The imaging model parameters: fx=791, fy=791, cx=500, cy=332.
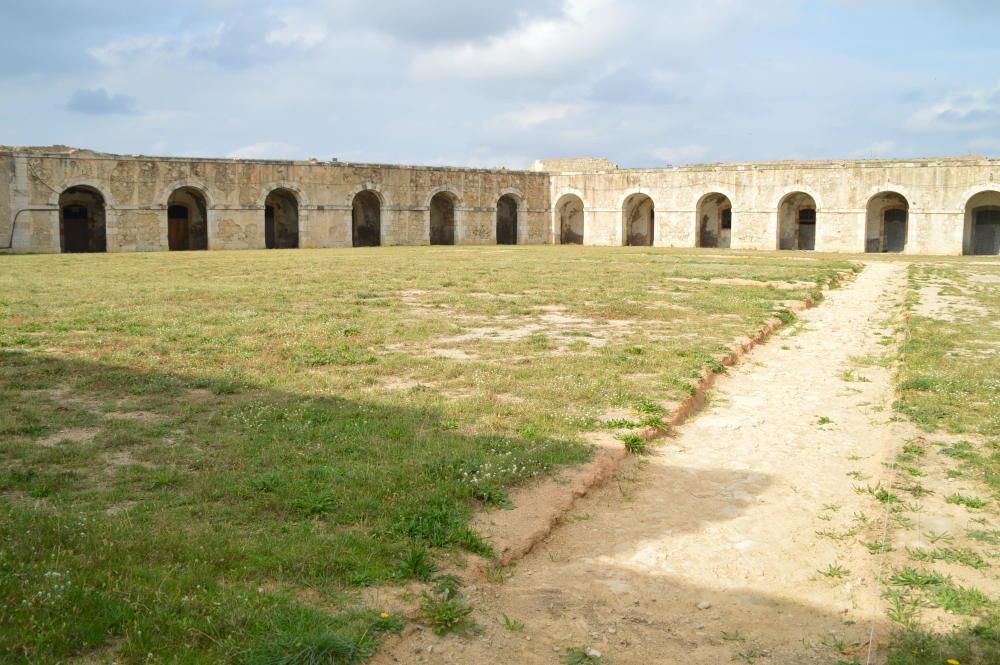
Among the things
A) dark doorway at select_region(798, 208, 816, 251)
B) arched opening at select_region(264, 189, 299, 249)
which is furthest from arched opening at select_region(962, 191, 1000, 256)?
arched opening at select_region(264, 189, 299, 249)

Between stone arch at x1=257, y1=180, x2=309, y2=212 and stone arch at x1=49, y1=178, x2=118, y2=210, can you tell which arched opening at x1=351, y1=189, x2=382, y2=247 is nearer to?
stone arch at x1=257, y1=180, x2=309, y2=212

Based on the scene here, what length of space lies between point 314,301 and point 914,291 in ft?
41.9

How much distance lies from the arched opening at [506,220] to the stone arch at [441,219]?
12.5 ft

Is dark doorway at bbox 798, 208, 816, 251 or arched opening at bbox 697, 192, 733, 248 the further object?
arched opening at bbox 697, 192, 733, 248

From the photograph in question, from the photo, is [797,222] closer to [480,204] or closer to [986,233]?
[986,233]

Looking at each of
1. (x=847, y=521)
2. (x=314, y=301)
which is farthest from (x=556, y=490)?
(x=314, y=301)

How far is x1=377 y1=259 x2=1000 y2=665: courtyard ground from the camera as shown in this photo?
141 inches

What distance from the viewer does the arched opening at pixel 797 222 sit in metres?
38.3

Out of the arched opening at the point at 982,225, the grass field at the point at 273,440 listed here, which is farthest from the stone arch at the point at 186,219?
the arched opening at the point at 982,225

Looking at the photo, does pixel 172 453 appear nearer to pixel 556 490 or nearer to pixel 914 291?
pixel 556 490

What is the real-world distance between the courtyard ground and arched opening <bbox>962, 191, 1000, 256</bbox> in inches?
1191

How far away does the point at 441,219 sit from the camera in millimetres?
42625

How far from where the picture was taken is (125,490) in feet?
16.1

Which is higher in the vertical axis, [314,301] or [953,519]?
[314,301]
